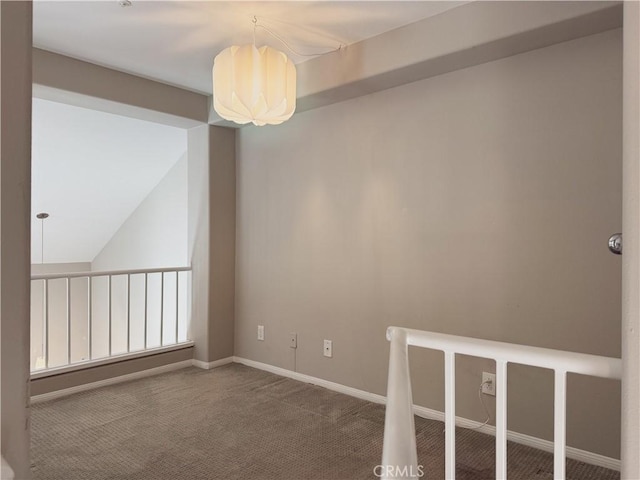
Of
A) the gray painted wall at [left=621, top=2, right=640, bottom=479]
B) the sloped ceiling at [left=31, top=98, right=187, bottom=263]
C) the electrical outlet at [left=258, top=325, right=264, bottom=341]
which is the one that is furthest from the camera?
the sloped ceiling at [left=31, top=98, right=187, bottom=263]

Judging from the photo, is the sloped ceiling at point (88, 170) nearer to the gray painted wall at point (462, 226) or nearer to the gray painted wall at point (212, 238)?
the gray painted wall at point (212, 238)

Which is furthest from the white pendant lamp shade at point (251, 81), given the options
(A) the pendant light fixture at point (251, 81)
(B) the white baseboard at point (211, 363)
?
(B) the white baseboard at point (211, 363)

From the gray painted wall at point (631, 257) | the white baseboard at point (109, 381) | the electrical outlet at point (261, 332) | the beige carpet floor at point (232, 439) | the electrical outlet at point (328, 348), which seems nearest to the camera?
the gray painted wall at point (631, 257)

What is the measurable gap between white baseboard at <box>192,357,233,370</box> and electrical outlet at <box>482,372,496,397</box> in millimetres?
2168

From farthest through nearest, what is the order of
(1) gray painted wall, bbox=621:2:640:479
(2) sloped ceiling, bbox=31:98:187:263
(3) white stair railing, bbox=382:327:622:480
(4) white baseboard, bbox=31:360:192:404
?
(2) sloped ceiling, bbox=31:98:187:263, (4) white baseboard, bbox=31:360:192:404, (3) white stair railing, bbox=382:327:622:480, (1) gray painted wall, bbox=621:2:640:479

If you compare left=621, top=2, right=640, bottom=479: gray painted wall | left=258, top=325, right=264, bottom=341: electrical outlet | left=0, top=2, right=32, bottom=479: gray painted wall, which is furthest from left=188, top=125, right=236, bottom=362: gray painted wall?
left=621, top=2, right=640, bottom=479: gray painted wall

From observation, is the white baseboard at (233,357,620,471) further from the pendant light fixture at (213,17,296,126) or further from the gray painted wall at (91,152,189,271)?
the pendant light fixture at (213,17,296,126)

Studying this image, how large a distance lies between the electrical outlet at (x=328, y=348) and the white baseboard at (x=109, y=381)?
1295 mm

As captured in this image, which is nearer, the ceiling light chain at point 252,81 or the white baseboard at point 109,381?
the ceiling light chain at point 252,81

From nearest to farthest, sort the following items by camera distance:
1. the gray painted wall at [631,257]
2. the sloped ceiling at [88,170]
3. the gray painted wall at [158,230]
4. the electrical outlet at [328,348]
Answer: the gray painted wall at [631,257] → the electrical outlet at [328,348] → the sloped ceiling at [88,170] → the gray painted wall at [158,230]

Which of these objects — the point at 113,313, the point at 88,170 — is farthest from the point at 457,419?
the point at 113,313

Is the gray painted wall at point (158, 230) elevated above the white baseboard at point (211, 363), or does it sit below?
above

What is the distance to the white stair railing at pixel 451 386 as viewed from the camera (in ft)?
2.78

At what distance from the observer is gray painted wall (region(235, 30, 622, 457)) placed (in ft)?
6.84
